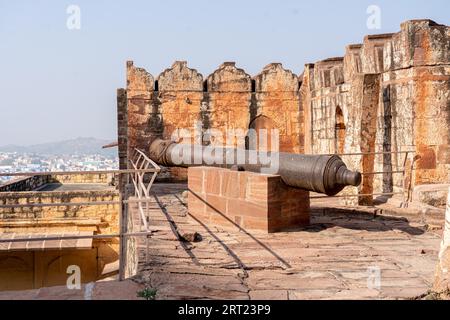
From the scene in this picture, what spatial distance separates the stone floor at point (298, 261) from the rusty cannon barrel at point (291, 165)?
27.6 inches

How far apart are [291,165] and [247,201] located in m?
0.78

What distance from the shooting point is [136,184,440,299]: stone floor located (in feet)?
14.4

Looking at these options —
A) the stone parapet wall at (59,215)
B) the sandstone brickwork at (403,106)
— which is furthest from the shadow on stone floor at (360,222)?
the stone parapet wall at (59,215)

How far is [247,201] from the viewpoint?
709 centimetres

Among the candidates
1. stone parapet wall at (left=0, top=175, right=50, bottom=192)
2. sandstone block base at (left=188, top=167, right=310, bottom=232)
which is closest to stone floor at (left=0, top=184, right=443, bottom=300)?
sandstone block base at (left=188, top=167, right=310, bottom=232)

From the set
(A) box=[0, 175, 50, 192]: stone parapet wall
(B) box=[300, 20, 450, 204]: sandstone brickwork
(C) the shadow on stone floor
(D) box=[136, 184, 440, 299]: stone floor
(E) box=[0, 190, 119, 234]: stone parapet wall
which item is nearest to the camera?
(D) box=[136, 184, 440, 299]: stone floor

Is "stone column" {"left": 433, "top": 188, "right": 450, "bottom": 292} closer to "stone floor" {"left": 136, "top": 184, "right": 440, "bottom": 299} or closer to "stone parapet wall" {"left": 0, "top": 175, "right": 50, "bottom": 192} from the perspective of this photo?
"stone floor" {"left": 136, "top": 184, "right": 440, "bottom": 299}

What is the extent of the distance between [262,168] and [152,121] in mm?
6934

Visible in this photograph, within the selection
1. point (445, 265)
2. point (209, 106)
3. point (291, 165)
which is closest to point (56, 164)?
point (209, 106)

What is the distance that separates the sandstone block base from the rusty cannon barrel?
0.63ft

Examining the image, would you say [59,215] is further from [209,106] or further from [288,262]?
[288,262]

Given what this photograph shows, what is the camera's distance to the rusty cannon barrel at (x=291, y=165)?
6289mm

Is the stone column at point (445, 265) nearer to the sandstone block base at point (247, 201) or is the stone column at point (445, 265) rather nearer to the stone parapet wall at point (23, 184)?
the sandstone block base at point (247, 201)

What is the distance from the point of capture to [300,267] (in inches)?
205
